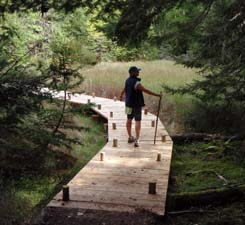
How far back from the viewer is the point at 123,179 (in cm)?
651

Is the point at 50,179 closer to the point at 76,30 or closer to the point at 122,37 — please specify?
the point at 122,37

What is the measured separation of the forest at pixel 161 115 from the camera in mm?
5094

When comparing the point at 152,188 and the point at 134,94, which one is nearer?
the point at 152,188

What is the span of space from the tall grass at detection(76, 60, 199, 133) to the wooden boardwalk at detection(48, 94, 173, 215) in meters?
2.91

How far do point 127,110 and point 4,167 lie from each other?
2817 mm

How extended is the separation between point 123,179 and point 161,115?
6.56 meters

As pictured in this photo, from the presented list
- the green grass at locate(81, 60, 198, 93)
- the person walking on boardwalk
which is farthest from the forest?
the green grass at locate(81, 60, 198, 93)

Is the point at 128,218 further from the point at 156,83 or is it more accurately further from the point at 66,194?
the point at 156,83

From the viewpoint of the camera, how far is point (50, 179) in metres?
7.65

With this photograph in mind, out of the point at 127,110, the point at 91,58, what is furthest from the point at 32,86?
the point at 91,58

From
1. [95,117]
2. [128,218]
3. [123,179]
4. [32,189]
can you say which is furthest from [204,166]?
[95,117]

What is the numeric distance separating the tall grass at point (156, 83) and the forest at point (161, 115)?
0.30 feet

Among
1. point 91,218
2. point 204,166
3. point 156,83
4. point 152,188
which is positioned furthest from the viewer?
point 156,83

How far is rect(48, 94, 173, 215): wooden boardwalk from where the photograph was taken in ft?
17.8
